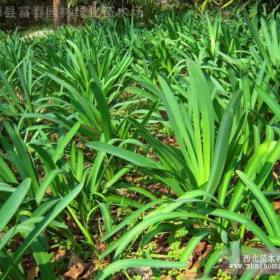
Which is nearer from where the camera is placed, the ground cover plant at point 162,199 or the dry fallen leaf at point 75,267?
the ground cover plant at point 162,199

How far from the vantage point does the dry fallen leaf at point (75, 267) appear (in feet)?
4.08

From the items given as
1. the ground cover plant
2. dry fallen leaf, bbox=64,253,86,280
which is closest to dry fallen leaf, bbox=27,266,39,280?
the ground cover plant

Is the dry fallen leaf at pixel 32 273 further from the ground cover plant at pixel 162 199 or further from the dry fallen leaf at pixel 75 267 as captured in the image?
the dry fallen leaf at pixel 75 267

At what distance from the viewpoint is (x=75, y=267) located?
127 centimetres

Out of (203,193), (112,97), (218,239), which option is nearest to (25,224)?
(203,193)

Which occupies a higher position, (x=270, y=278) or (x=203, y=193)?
(x=203, y=193)

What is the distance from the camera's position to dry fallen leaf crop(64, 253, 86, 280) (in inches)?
48.9

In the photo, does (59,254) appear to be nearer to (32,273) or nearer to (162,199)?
(32,273)

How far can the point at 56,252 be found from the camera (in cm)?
135

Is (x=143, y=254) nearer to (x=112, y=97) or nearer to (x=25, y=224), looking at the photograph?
(x=25, y=224)

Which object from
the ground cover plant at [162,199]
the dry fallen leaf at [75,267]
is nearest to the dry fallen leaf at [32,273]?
the ground cover plant at [162,199]

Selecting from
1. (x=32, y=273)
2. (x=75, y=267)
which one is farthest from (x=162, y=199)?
(x=32, y=273)

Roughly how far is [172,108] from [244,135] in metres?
0.34

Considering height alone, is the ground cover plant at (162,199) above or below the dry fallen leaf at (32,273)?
above
